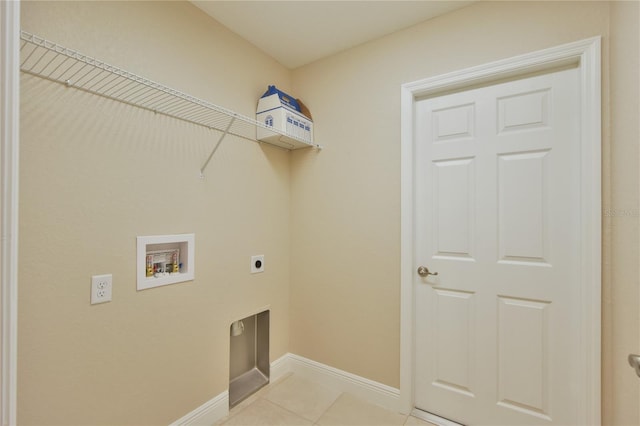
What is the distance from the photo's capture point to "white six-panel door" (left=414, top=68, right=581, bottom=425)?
4.80ft

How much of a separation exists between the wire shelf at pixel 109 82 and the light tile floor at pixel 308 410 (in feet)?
Answer: 4.99

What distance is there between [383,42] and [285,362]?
2413 millimetres

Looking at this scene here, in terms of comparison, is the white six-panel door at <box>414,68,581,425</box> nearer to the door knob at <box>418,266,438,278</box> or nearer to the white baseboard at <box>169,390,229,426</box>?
the door knob at <box>418,266,438,278</box>

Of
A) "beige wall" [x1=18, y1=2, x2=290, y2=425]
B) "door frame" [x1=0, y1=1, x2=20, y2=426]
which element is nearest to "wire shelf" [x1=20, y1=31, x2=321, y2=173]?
"beige wall" [x1=18, y1=2, x2=290, y2=425]

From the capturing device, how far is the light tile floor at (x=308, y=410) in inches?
68.3

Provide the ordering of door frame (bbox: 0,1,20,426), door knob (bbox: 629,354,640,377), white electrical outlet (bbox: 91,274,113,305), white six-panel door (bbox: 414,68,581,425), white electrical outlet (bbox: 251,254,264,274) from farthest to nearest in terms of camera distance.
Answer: white electrical outlet (bbox: 251,254,264,274)
white six-panel door (bbox: 414,68,581,425)
white electrical outlet (bbox: 91,274,113,305)
door knob (bbox: 629,354,640,377)
door frame (bbox: 0,1,20,426)

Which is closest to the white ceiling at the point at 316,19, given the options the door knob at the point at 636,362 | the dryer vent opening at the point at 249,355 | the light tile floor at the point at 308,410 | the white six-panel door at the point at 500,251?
the white six-panel door at the point at 500,251

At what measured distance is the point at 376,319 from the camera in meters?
1.93

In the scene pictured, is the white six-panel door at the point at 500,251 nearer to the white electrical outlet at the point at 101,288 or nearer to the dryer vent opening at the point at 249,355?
the dryer vent opening at the point at 249,355

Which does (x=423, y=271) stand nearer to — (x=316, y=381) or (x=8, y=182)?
(x=316, y=381)

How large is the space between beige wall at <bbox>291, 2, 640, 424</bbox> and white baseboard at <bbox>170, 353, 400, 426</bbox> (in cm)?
6

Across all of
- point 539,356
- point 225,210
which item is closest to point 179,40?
point 225,210

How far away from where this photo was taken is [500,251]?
161 cm

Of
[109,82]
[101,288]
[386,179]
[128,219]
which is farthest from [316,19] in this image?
[101,288]
